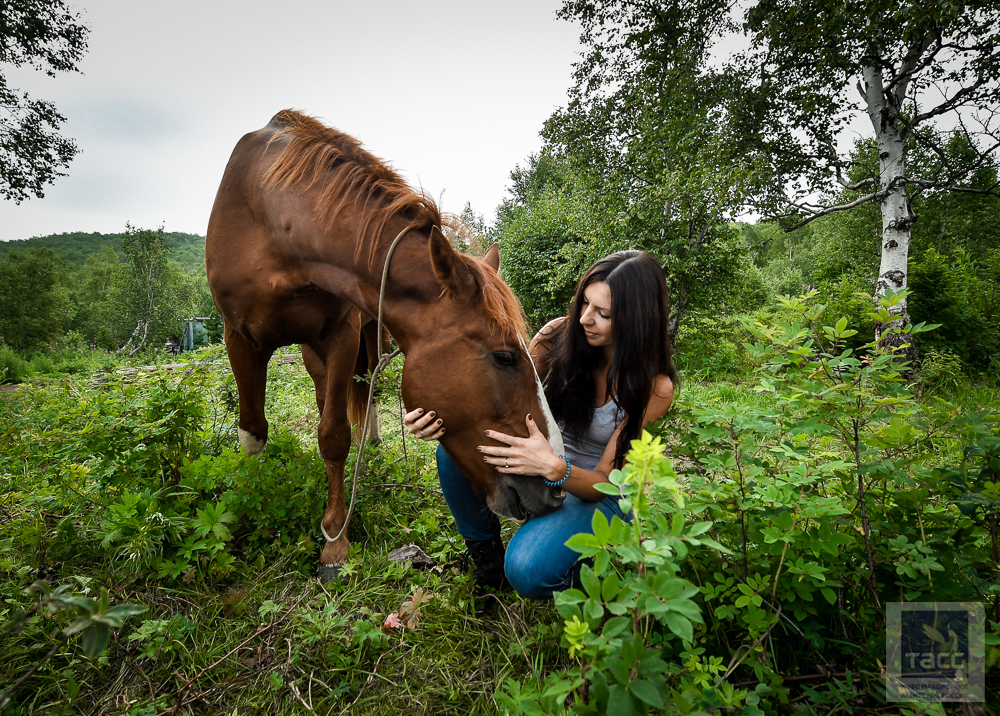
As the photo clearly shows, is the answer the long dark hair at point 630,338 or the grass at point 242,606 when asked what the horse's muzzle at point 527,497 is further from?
the grass at point 242,606

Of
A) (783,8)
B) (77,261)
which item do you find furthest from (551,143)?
(77,261)

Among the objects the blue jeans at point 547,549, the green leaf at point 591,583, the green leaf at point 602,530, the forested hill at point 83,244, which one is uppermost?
the forested hill at point 83,244

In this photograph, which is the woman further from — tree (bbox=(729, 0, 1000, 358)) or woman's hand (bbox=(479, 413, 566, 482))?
tree (bbox=(729, 0, 1000, 358))

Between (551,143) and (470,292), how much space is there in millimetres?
11857

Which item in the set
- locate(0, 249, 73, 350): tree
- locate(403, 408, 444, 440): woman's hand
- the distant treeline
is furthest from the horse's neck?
locate(0, 249, 73, 350): tree

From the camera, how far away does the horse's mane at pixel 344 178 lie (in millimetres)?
1850

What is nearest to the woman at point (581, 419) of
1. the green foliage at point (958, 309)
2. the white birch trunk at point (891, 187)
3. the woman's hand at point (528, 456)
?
the woman's hand at point (528, 456)

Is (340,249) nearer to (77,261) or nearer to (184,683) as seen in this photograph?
(184,683)

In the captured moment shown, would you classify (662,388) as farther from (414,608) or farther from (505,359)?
(414,608)

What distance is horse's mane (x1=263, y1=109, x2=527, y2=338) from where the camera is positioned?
176 centimetres

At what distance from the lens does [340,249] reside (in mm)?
1925

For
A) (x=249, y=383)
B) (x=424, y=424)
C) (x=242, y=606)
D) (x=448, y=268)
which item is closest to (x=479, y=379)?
(x=424, y=424)

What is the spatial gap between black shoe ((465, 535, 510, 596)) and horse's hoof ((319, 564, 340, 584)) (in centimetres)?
74

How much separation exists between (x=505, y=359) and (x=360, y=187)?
1.04 m
